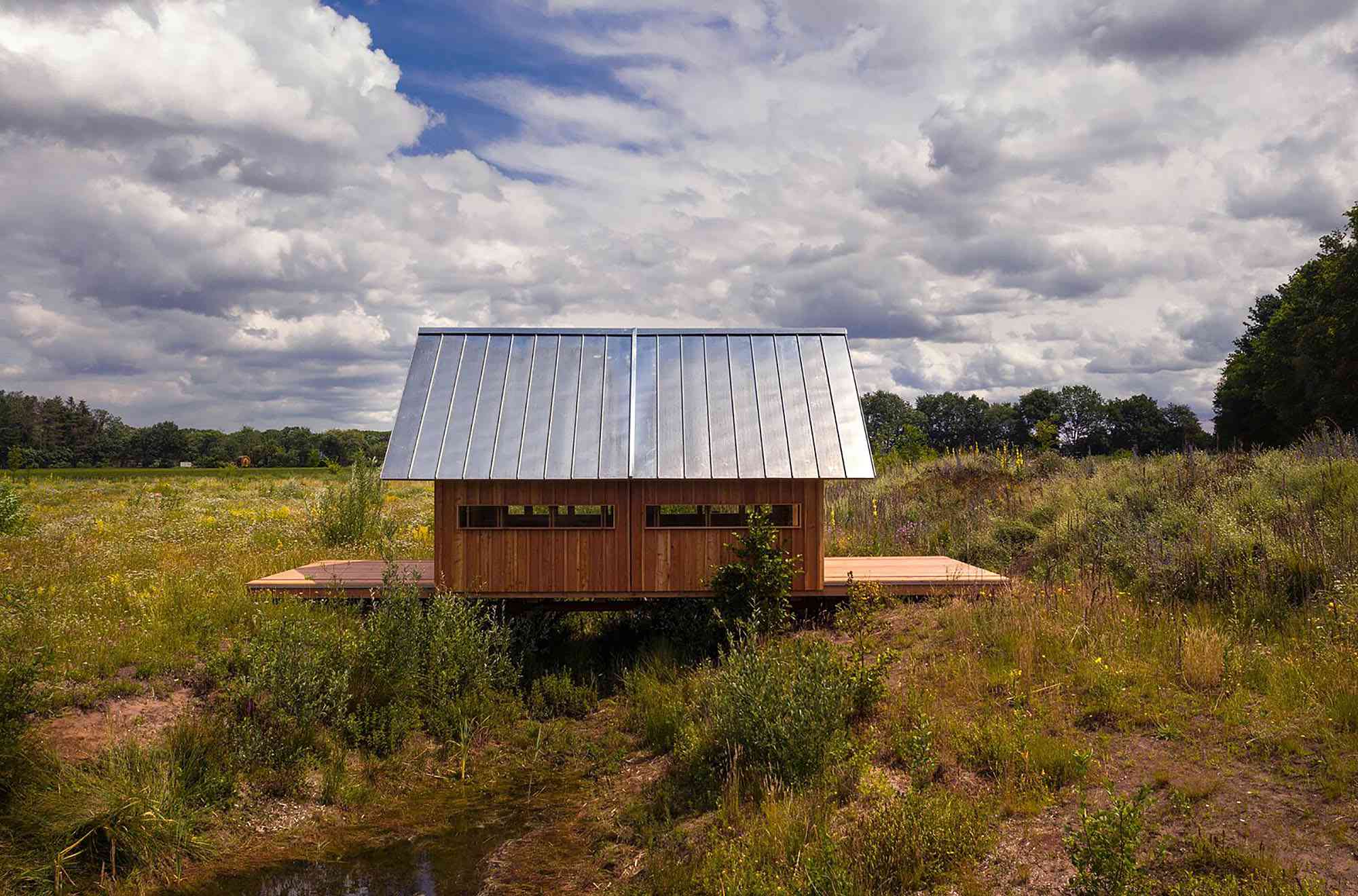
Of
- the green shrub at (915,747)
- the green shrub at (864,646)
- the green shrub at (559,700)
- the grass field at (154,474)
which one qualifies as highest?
the grass field at (154,474)

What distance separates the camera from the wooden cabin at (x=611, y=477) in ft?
45.3

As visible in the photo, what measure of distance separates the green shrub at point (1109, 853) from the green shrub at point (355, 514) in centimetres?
1646

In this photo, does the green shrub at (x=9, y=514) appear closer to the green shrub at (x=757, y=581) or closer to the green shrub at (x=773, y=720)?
the green shrub at (x=757, y=581)

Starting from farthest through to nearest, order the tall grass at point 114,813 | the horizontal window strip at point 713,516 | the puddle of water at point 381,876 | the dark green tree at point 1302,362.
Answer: the dark green tree at point 1302,362 < the horizontal window strip at point 713,516 < the puddle of water at point 381,876 < the tall grass at point 114,813

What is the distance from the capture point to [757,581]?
13289 mm

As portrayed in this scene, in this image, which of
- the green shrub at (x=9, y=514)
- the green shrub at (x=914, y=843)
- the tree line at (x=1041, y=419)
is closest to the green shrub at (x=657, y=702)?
the green shrub at (x=914, y=843)

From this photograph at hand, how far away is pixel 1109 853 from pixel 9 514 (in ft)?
79.4

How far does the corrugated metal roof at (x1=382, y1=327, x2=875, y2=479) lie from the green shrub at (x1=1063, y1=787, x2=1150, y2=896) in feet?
23.6

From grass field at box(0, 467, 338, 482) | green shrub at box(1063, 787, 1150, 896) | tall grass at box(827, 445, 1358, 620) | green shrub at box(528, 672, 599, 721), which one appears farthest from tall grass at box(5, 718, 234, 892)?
grass field at box(0, 467, 338, 482)

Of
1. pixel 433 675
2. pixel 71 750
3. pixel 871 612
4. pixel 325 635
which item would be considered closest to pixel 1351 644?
pixel 871 612

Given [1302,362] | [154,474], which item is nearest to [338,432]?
[154,474]

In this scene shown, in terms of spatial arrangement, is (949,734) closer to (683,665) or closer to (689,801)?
(689,801)

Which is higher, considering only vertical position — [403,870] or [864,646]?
[864,646]

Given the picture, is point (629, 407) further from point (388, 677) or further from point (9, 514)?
point (9, 514)
